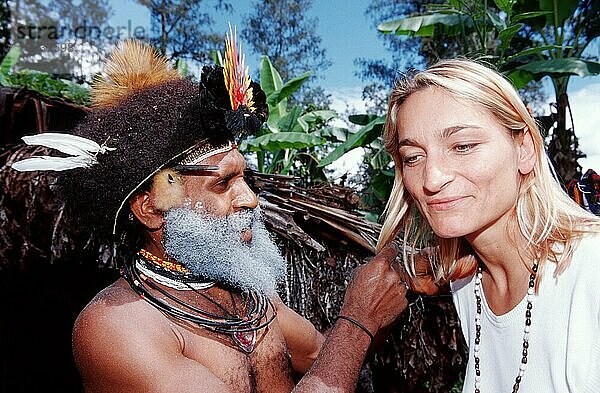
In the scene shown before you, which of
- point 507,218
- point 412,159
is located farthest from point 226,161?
point 507,218

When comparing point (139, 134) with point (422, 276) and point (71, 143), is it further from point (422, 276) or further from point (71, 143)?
point (422, 276)

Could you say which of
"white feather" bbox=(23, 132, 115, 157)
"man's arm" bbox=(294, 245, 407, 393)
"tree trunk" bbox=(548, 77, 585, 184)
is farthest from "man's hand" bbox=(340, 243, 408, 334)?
"tree trunk" bbox=(548, 77, 585, 184)

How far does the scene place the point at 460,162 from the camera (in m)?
1.53

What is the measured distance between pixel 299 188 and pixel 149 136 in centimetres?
184

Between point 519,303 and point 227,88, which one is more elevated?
point 227,88

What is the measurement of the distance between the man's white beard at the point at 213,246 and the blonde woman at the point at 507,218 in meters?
0.61

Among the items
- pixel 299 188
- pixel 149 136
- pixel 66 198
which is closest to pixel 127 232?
pixel 66 198

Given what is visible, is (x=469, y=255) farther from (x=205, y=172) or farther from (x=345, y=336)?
(x=205, y=172)

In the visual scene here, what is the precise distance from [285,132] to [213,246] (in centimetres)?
432

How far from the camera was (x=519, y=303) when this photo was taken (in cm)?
164

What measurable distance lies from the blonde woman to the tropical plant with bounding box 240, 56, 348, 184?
337 cm

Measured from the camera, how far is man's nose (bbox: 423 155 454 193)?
1534 mm

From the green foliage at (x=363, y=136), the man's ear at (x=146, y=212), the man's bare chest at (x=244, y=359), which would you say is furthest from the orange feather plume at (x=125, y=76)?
the green foliage at (x=363, y=136)

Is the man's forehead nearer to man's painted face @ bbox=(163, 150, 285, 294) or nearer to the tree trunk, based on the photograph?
man's painted face @ bbox=(163, 150, 285, 294)
